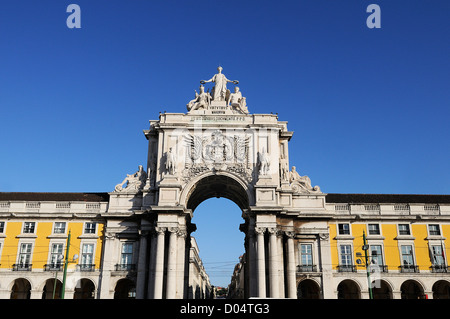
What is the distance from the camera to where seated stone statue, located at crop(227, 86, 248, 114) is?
48656mm

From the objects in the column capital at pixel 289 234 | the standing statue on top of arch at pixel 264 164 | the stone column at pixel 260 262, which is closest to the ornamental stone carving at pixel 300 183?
the standing statue on top of arch at pixel 264 164

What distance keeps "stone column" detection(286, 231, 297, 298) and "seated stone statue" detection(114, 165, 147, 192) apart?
55.2 ft

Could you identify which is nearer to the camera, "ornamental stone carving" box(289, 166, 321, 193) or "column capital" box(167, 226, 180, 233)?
"column capital" box(167, 226, 180, 233)

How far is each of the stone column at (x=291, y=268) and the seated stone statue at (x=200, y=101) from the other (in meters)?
17.5

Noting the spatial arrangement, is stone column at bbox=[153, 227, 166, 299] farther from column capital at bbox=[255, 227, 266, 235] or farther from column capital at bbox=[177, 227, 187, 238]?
column capital at bbox=[255, 227, 266, 235]

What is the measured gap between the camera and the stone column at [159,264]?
4038 cm

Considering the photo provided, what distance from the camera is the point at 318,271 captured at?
141 ft

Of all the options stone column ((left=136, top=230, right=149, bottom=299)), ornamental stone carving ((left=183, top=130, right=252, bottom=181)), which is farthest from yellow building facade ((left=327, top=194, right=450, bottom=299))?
stone column ((left=136, top=230, right=149, bottom=299))

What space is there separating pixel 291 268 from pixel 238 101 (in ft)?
64.5

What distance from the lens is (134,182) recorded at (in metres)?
46.6

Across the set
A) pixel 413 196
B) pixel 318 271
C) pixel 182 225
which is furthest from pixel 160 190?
pixel 413 196

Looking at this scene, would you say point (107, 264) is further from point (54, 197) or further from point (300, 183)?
point (300, 183)
